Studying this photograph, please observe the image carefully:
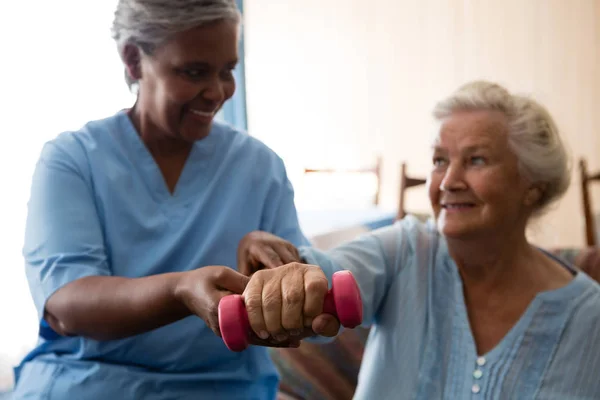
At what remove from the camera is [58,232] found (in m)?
1.01

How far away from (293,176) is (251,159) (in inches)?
101

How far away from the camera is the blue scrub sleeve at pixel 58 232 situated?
99cm

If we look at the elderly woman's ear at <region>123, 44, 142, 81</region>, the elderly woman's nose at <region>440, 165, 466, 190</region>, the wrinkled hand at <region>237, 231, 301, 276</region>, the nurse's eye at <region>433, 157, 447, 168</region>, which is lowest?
the wrinkled hand at <region>237, 231, 301, 276</region>

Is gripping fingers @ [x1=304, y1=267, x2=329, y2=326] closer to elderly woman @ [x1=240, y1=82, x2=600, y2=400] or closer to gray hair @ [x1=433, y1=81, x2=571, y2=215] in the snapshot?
elderly woman @ [x1=240, y1=82, x2=600, y2=400]

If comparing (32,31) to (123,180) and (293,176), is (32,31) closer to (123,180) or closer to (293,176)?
(123,180)

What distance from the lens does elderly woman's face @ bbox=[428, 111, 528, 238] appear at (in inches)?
48.1

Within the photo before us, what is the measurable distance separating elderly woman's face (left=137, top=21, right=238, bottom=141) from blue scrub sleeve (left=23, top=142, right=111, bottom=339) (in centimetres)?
19

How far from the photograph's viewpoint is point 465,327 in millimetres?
1222

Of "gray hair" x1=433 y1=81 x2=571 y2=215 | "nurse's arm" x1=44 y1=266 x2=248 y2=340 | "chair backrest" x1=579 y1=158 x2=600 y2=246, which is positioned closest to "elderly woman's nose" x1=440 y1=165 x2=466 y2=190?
"gray hair" x1=433 y1=81 x2=571 y2=215

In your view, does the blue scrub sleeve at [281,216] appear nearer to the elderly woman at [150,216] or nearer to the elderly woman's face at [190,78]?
the elderly woman at [150,216]

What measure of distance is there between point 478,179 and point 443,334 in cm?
31

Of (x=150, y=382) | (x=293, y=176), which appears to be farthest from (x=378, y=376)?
(x=293, y=176)

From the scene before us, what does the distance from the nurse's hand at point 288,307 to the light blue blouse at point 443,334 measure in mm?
460

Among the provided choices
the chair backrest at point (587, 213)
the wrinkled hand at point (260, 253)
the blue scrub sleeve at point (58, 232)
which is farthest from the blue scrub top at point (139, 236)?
the chair backrest at point (587, 213)
